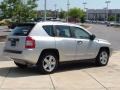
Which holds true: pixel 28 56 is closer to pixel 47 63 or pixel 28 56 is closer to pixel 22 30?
pixel 47 63

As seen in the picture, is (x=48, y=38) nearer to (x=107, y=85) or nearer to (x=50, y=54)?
(x=50, y=54)

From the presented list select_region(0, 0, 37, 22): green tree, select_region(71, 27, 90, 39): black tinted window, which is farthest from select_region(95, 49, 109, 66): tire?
select_region(0, 0, 37, 22): green tree

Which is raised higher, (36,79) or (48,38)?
(48,38)

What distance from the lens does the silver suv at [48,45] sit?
11.8 metres

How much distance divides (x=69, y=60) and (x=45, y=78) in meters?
1.85

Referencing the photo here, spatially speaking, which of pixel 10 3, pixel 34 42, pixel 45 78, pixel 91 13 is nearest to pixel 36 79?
pixel 45 78

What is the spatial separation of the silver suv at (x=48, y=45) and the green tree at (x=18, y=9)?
73.6 ft

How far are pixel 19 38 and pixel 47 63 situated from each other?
120cm

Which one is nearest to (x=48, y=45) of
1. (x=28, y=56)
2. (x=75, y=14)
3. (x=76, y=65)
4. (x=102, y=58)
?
(x=28, y=56)

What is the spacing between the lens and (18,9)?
35.2 metres

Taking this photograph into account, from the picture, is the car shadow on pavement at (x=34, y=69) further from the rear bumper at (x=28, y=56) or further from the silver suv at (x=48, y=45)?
the rear bumper at (x=28, y=56)

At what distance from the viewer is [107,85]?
33.4 feet

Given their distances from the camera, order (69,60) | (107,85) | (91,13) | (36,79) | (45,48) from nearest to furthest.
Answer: (107,85), (36,79), (45,48), (69,60), (91,13)

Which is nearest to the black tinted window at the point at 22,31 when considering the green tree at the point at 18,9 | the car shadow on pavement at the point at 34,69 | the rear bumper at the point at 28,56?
the rear bumper at the point at 28,56
